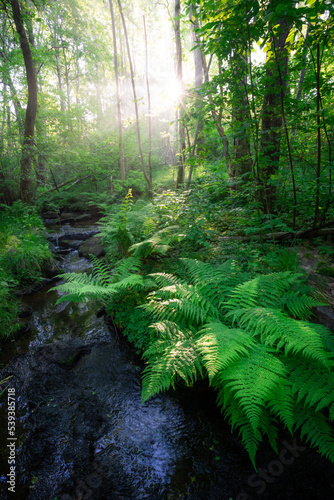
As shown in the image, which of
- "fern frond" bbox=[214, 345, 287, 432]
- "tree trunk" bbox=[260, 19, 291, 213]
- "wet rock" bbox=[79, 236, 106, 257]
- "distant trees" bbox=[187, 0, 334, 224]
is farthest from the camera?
"wet rock" bbox=[79, 236, 106, 257]

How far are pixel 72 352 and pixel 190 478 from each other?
227cm

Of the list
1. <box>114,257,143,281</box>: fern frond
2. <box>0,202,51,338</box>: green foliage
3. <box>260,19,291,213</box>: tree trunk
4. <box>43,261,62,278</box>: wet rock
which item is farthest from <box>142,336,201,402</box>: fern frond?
<box>43,261,62,278</box>: wet rock

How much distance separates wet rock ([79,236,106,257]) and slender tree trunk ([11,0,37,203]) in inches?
172

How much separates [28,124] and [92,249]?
6.50 meters

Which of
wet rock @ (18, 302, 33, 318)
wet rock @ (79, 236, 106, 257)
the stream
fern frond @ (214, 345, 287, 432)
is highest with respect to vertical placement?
wet rock @ (79, 236, 106, 257)

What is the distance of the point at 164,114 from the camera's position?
23562 millimetres

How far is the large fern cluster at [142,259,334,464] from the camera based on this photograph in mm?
1549

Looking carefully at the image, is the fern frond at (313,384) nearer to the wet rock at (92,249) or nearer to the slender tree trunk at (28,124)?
the wet rock at (92,249)

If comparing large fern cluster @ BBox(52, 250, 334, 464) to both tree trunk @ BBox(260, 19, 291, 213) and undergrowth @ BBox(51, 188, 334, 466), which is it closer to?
undergrowth @ BBox(51, 188, 334, 466)

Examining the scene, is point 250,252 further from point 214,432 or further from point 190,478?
point 190,478

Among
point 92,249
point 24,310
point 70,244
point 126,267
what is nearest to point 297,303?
point 126,267

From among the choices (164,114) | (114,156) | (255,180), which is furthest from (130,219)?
(164,114)

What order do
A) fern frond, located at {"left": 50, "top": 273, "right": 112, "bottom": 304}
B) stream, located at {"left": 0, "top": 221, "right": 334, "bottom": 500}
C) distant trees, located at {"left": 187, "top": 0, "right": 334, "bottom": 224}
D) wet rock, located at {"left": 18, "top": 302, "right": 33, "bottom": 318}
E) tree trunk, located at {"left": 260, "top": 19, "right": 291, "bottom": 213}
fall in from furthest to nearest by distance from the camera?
wet rock, located at {"left": 18, "top": 302, "right": 33, "bottom": 318}, tree trunk, located at {"left": 260, "top": 19, "right": 291, "bottom": 213}, fern frond, located at {"left": 50, "top": 273, "right": 112, "bottom": 304}, distant trees, located at {"left": 187, "top": 0, "right": 334, "bottom": 224}, stream, located at {"left": 0, "top": 221, "right": 334, "bottom": 500}

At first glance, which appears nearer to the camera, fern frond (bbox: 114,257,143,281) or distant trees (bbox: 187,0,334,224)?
distant trees (bbox: 187,0,334,224)
